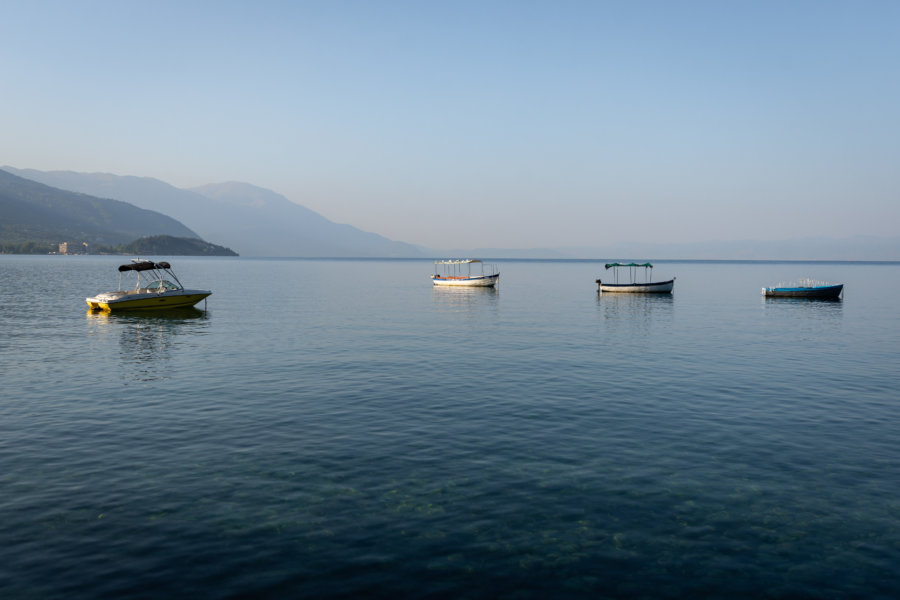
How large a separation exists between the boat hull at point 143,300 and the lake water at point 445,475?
2534 centimetres

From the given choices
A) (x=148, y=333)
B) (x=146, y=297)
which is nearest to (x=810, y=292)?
(x=148, y=333)

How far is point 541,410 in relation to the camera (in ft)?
87.3

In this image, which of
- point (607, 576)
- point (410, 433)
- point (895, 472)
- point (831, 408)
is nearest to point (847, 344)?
point (831, 408)

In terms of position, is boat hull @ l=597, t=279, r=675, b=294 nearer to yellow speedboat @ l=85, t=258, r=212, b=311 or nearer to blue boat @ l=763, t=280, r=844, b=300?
blue boat @ l=763, t=280, r=844, b=300

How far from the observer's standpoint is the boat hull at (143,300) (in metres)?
66.5

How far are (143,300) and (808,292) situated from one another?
10470 centimetres

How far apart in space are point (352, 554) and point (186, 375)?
80.9ft

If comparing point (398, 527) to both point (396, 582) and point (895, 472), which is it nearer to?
point (396, 582)

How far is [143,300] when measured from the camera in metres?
69.2

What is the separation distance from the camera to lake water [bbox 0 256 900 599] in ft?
41.4

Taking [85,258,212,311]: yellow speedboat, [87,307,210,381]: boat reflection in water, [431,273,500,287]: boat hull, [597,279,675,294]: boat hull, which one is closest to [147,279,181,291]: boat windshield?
[85,258,212,311]: yellow speedboat

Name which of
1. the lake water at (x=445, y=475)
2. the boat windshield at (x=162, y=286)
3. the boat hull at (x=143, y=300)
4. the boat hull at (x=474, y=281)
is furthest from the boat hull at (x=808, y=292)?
the boat windshield at (x=162, y=286)

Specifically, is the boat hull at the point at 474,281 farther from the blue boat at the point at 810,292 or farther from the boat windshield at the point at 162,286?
the boat windshield at the point at 162,286

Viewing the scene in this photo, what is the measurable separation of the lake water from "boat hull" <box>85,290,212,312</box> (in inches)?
998
